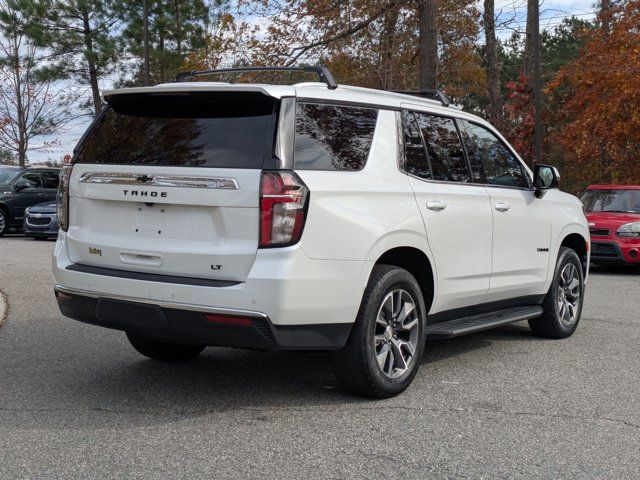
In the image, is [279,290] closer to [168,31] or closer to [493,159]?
[493,159]

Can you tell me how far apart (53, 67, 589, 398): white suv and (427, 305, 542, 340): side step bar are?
3 cm

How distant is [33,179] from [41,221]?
2764 mm

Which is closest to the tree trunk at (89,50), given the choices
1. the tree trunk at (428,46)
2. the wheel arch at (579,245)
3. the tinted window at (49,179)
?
the tinted window at (49,179)

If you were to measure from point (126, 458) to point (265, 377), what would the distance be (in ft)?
5.93

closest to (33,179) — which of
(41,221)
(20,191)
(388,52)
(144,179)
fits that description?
(20,191)

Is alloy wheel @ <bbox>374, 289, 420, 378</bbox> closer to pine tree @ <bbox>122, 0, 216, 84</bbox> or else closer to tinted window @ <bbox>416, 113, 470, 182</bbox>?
tinted window @ <bbox>416, 113, 470, 182</bbox>

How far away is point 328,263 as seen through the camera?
4.61 meters

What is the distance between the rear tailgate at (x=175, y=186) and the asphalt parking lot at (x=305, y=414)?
875mm

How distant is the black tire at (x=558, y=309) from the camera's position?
720 cm

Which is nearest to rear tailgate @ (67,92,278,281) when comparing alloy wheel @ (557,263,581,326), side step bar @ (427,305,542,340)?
side step bar @ (427,305,542,340)

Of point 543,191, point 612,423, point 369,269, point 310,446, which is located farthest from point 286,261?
point 543,191

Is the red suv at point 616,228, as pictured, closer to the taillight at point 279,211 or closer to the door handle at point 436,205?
the door handle at point 436,205

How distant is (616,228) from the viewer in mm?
13828

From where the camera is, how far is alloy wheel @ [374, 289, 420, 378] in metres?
5.10
